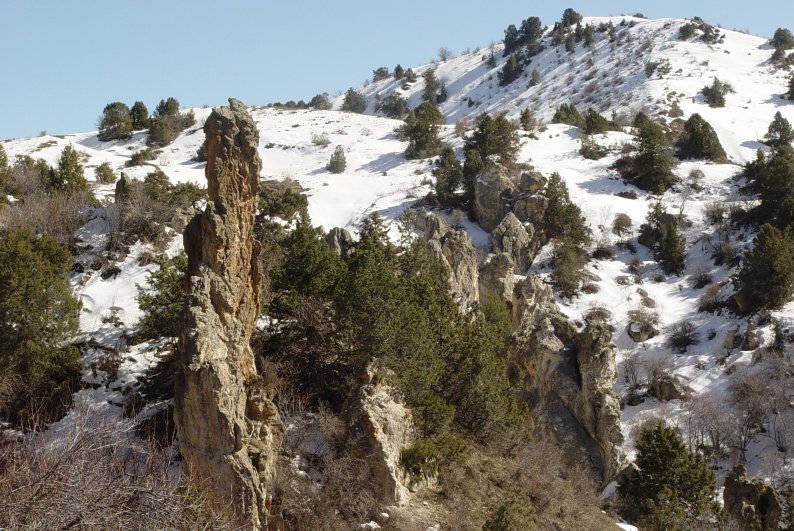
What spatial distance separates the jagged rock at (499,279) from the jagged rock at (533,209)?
9.73 meters

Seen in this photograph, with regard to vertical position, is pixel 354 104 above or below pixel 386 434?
above

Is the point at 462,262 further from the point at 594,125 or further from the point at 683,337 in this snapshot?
the point at 594,125

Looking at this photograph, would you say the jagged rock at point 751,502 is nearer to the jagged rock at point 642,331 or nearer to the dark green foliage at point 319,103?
the jagged rock at point 642,331

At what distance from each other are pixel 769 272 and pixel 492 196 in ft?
48.7

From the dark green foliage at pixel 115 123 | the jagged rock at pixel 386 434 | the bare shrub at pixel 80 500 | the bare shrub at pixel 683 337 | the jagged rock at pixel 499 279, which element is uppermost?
the dark green foliage at pixel 115 123

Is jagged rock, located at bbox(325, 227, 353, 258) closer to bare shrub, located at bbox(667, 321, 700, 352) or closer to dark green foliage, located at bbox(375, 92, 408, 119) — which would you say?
bare shrub, located at bbox(667, 321, 700, 352)

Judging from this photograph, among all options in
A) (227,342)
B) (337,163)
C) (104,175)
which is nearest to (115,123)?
→ (337,163)

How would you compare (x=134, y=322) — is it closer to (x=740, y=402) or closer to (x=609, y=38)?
(x=740, y=402)

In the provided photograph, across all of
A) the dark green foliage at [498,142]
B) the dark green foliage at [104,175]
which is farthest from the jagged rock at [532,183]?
the dark green foliage at [104,175]

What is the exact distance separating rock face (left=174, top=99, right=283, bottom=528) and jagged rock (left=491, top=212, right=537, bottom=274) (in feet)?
70.6

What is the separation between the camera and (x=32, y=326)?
15.2 m

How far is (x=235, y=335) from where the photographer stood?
1109 cm

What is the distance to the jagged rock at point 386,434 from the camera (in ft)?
40.9

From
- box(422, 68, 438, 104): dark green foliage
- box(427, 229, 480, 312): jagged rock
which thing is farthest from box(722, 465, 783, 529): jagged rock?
box(422, 68, 438, 104): dark green foliage
